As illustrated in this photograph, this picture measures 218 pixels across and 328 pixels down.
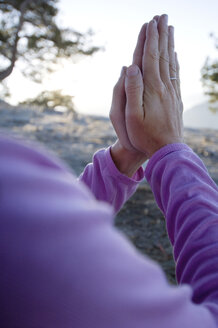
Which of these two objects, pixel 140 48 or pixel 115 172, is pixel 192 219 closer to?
pixel 115 172

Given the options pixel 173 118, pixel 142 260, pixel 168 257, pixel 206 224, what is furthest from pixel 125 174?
pixel 168 257

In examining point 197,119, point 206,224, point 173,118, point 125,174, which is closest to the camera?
point 206,224

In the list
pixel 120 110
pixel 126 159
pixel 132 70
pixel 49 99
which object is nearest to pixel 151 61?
pixel 132 70

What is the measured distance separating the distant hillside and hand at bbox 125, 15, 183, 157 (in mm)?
122087

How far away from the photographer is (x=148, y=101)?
0.99m

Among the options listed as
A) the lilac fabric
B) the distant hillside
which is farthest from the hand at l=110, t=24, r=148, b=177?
the distant hillside

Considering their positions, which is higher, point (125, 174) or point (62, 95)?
point (125, 174)

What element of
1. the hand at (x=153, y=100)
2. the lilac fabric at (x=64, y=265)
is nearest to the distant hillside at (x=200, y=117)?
the hand at (x=153, y=100)

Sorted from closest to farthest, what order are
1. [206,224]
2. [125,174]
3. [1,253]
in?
[1,253], [206,224], [125,174]

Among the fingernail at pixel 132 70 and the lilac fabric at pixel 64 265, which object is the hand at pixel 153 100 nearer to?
the fingernail at pixel 132 70

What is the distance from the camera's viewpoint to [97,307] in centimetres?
31

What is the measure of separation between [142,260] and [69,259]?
4.3 inches

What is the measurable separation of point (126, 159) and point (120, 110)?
6.9 inches

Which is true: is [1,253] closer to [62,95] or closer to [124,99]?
[124,99]
